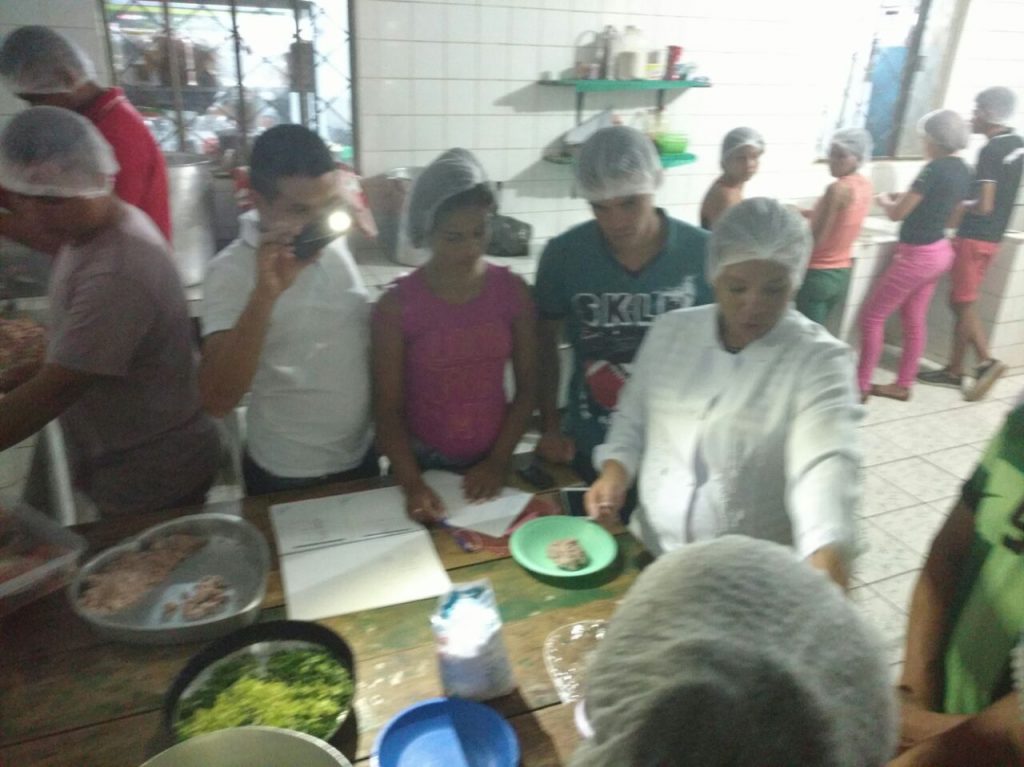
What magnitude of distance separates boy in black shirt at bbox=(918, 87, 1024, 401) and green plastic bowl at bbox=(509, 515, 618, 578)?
3555 millimetres

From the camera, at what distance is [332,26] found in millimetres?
2928

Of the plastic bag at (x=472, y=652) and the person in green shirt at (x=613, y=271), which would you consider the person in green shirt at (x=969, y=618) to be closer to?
the plastic bag at (x=472, y=652)

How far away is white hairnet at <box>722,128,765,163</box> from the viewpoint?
10.3 feet

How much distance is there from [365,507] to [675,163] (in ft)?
9.26

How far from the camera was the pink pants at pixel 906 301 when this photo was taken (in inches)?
144

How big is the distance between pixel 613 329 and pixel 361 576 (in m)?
0.80

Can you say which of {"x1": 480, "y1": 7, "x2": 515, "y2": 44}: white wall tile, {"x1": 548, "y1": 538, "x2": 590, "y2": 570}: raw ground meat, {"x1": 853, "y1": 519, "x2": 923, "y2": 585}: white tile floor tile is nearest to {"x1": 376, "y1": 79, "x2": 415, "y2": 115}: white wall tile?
{"x1": 480, "y1": 7, "x2": 515, "y2": 44}: white wall tile

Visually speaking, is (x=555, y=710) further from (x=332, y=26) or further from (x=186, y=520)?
(x=332, y=26)

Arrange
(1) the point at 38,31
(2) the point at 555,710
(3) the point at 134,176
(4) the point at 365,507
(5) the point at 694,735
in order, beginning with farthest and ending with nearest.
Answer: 1. (3) the point at 134,176
2. (1) the point at 38,31
3. (4) the point at 365,507
4. (2) the point at 555,710
5. (5) the point at 694,735

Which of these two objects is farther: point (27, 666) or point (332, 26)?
point (332, 26)

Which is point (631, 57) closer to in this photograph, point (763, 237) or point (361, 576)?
point (763, 237)

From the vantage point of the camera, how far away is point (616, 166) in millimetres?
1569

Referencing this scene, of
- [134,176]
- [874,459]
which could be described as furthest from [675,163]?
[134,176]

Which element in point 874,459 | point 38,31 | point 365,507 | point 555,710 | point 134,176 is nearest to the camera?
point 555,710
